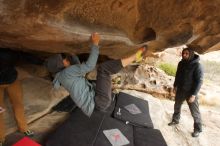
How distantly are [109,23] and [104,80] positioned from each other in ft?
2.74

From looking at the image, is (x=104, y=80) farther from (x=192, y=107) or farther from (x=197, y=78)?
(x=192, y=107)

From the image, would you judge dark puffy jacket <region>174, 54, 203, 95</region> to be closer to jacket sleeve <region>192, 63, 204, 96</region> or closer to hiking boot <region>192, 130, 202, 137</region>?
jacket sleeve <region>192, 63, 204, 96</region>

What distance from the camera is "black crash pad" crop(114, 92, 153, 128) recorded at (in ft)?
17.5

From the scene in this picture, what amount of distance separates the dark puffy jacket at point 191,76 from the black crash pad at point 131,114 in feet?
3.23

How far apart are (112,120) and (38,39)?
2.29 m

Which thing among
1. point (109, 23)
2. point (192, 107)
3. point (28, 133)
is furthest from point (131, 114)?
point (109, 23)

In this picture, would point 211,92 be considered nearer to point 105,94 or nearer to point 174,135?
point 174,135

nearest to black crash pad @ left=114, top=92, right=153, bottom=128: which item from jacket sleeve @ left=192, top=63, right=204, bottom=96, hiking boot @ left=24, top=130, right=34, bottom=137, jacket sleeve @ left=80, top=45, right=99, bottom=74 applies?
jacket sleeve @ left=192, top=63, right=204, bottom=96

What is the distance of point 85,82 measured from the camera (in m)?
3.96

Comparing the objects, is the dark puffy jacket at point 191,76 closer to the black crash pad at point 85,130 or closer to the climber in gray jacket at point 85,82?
the black crash pad at point 85,130

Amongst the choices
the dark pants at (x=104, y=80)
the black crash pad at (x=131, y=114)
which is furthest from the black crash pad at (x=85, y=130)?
the dark pants at (x=104, y=80)

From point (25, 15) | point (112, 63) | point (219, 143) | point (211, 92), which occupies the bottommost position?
point (219, 143)

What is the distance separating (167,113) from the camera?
266 inches

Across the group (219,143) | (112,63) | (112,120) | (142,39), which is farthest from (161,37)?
(219,143)
